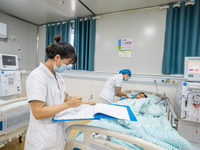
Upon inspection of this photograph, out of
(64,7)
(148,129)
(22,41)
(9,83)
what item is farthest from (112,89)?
(22,41)

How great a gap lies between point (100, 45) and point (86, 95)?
1.47 metres

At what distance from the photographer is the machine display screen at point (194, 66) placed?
1.91 m

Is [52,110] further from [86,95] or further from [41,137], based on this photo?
[86,95]

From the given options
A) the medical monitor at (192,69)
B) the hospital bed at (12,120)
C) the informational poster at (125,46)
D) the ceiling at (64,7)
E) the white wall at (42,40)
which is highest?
the ceiling at (64,7)

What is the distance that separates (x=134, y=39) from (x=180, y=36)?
930 millimetres

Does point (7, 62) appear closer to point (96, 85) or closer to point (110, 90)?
point (96, 85)

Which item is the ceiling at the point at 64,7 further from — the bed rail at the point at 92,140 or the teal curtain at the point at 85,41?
the bed rail at the point at 92,140

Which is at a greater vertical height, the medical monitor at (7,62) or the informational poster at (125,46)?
the informational poster at (125,46)

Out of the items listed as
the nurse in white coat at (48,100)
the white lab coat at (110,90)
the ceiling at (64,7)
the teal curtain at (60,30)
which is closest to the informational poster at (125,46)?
the ceiling at (64,7)

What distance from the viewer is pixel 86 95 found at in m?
3.42

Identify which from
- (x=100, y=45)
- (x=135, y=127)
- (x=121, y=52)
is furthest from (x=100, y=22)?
(x=135, y=127)

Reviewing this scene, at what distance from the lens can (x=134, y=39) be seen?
113 inches

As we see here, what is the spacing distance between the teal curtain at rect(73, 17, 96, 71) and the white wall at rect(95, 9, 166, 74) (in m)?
0.14

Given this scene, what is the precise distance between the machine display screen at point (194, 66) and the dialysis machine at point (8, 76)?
3690mm
